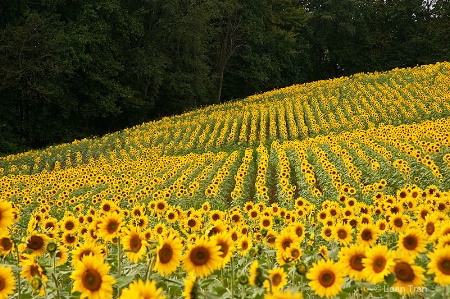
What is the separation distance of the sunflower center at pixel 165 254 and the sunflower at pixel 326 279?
0.71 metres

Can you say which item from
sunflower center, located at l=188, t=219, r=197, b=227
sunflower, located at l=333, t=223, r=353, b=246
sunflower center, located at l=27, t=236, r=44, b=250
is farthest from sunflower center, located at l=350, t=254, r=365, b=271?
sunflower center, located at l=188, t=219, r=197, b=227

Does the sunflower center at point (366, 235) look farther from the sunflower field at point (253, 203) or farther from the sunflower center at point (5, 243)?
the sunflower center at point (5, 243)

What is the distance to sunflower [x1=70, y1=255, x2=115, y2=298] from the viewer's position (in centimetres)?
217

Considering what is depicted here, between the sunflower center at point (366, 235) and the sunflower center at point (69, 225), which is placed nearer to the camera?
the sunflower center at point (366, 235)

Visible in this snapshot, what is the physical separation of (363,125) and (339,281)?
19.9 meters

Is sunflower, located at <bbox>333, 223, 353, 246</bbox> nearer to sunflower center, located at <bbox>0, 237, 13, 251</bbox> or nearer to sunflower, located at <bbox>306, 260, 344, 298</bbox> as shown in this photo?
sunflower, located at <bbox>306, 260, 344, 298</bbox>

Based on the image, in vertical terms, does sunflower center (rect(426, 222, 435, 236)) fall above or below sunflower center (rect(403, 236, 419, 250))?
above

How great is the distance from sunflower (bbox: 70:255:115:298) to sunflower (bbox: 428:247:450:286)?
149 centimetres

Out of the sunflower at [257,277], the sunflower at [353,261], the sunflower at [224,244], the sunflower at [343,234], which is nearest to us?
the sunflower at [257,277]

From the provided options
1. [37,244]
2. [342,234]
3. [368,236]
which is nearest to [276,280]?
[368,236]

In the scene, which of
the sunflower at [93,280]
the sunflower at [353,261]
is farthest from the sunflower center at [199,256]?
the sunflower at [353,261]

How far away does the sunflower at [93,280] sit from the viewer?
2168 millimetres

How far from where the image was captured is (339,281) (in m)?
2.25

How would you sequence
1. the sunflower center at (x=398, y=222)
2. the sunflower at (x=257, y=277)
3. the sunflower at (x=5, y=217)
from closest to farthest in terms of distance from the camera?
the sunflower at (x=257, y=277) → the sunflower at (x=5, y=217) → the sunflower center at (x=398, y=222)
